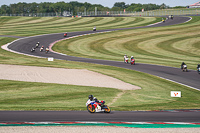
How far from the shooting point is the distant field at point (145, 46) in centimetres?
5431

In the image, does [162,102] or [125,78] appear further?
[125,78]

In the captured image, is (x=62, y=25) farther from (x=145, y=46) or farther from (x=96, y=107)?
(x=96, y=107)

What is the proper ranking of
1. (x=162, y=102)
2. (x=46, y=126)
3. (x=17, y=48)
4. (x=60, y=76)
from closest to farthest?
(x=46, y=126)
(x=162, y=102)
(x=60, y=76)
(x=17, y=48)

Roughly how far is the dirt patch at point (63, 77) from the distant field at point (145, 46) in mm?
16872

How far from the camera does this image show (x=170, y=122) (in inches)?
667

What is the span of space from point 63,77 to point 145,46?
129 ft

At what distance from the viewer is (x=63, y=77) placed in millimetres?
31781

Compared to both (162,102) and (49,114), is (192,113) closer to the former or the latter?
(162,102)

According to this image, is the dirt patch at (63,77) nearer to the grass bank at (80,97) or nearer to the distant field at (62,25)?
the grass bank at (80,97)

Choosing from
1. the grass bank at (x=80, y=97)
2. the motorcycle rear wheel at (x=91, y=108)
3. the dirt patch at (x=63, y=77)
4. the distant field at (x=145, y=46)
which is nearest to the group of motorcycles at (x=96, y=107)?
the motorcycle rear wheel at (x=91, y=108)

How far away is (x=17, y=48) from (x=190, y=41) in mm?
42712

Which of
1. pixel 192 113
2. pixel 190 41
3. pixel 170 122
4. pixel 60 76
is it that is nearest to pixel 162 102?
pixel 192 113

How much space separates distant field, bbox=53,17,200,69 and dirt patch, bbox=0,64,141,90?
16.9m

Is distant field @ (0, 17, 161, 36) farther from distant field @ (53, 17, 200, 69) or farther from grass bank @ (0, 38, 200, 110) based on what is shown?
grass bank @ (0, 38, 200, 110)
